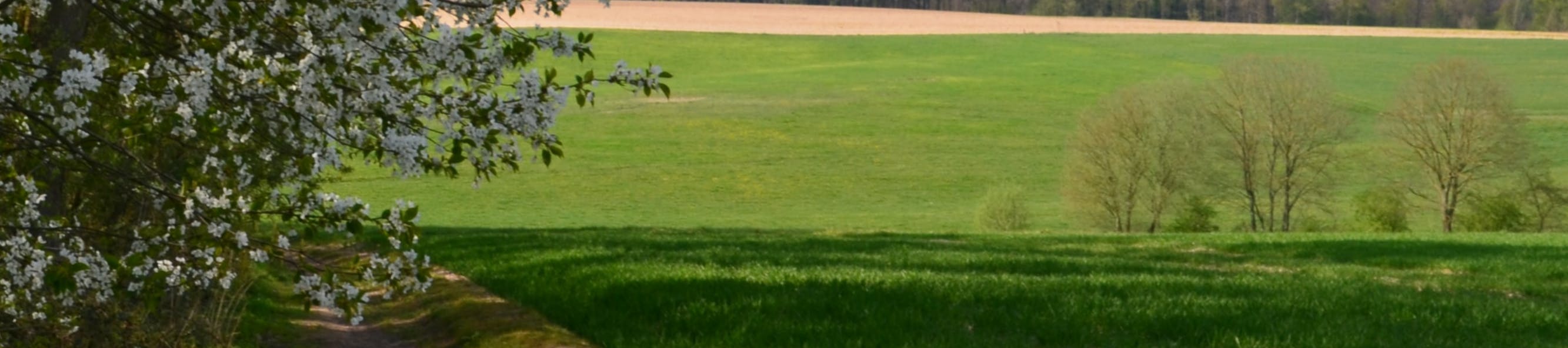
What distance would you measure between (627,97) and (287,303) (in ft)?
237

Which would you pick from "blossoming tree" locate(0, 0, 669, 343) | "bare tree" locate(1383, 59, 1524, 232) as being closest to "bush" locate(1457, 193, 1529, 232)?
"bare tree" locate(1383, 59, 1524, 232)

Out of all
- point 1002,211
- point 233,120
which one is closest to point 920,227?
point 1002,211

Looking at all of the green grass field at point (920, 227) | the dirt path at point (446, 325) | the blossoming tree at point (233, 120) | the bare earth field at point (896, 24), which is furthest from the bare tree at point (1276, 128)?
the bare earth field at point (896, 24)

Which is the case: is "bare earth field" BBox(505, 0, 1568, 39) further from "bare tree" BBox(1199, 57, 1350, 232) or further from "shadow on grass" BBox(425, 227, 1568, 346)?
"shadow on grass" BBox(425, 227, 1568, 346)

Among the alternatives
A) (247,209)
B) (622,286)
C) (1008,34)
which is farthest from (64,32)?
(1008,34)

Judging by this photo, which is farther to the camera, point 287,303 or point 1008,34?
point 1008,34

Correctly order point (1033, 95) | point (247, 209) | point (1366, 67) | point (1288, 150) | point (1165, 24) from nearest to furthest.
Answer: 1. point (247, 209)
2. point (1288, 150)
3. point (1033, 95)
4. point (1366, 67)
5. point (1165, 24)

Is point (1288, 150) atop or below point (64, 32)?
below

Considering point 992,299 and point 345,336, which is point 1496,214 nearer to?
point 992,299

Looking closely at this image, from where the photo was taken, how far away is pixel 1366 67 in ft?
337

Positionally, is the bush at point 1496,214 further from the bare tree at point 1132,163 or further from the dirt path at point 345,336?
the dirt path at point 345,336

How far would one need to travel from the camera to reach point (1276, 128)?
6134 cm

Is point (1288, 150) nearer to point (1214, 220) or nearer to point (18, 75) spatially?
point (1214, 220)

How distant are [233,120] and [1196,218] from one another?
53.2 meters
